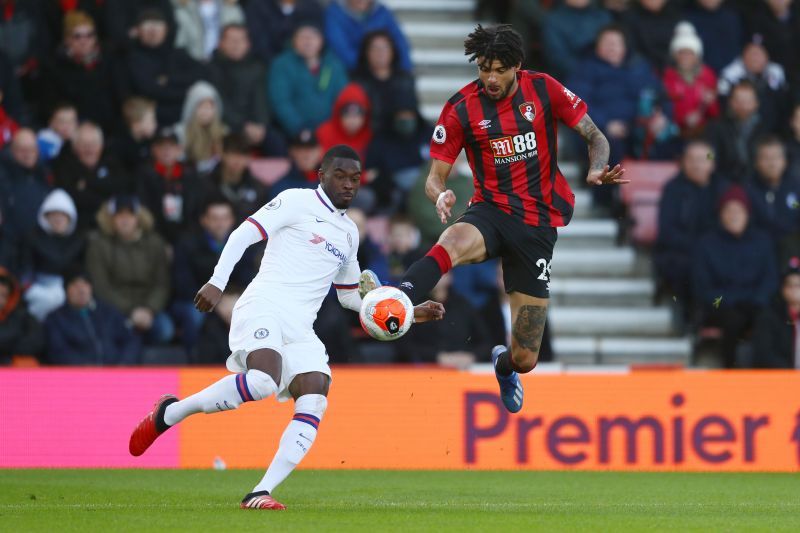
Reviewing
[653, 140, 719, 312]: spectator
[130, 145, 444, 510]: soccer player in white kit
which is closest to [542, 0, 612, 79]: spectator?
[653, 140, 719, 312]: spectator

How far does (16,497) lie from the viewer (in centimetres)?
1063

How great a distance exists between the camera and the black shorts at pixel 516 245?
408 inches

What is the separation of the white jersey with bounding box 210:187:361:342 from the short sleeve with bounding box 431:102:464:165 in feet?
2.56

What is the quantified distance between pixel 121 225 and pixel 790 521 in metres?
8.00

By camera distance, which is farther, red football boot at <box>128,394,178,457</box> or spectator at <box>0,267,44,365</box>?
spectator at <box>0,267,44,365</box>

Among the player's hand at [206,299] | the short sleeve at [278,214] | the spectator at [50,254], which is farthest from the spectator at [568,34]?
the player's hand at [206,299]

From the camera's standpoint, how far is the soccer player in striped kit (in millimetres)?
10195

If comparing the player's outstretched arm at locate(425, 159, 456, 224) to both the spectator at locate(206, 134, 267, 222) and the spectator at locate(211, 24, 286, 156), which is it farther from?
the spectator at locate(211, 24, 286, 156)

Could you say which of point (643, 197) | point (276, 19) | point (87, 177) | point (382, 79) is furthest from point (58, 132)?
point (643, 197)

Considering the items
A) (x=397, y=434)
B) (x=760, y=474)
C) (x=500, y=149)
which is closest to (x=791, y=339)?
(x=760, y=474)

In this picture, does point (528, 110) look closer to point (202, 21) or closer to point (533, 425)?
point (533, 425)

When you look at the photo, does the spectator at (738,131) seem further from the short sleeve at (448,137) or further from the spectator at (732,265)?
the short sleeve at (448,137)

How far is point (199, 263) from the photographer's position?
50.8ft

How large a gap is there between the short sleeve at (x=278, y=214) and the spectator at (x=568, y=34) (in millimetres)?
8965
